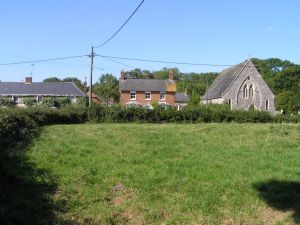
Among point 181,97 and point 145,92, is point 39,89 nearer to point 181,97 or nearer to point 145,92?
Result: point 145,92

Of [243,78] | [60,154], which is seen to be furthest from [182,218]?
[243,78]

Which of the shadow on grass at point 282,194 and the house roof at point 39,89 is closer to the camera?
the shadow on grass at point 282,194

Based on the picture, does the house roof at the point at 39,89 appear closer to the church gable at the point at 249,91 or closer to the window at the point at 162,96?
the window at the point at 162,96

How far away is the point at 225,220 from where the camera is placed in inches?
319

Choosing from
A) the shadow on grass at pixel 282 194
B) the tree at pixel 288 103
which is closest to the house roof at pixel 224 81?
the tree at pixel 288 103

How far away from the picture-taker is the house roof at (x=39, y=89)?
74938 millimetres

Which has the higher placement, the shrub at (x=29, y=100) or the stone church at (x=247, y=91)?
the stone church at (x=247, y=91)

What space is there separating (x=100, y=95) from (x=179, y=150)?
9478 cm

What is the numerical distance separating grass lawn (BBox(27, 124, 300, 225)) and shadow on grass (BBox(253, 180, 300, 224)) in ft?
0.06

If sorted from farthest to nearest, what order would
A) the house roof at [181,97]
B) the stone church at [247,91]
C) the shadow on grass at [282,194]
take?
the house roof at [181,97]
the stone church at [247,91]
the shadow on grass at [282,194]

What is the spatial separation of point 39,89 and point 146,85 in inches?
670

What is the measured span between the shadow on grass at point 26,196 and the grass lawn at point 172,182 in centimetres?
18

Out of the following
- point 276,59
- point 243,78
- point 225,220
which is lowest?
point 225,220

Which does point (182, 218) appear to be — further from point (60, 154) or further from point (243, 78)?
point (243, 78)
